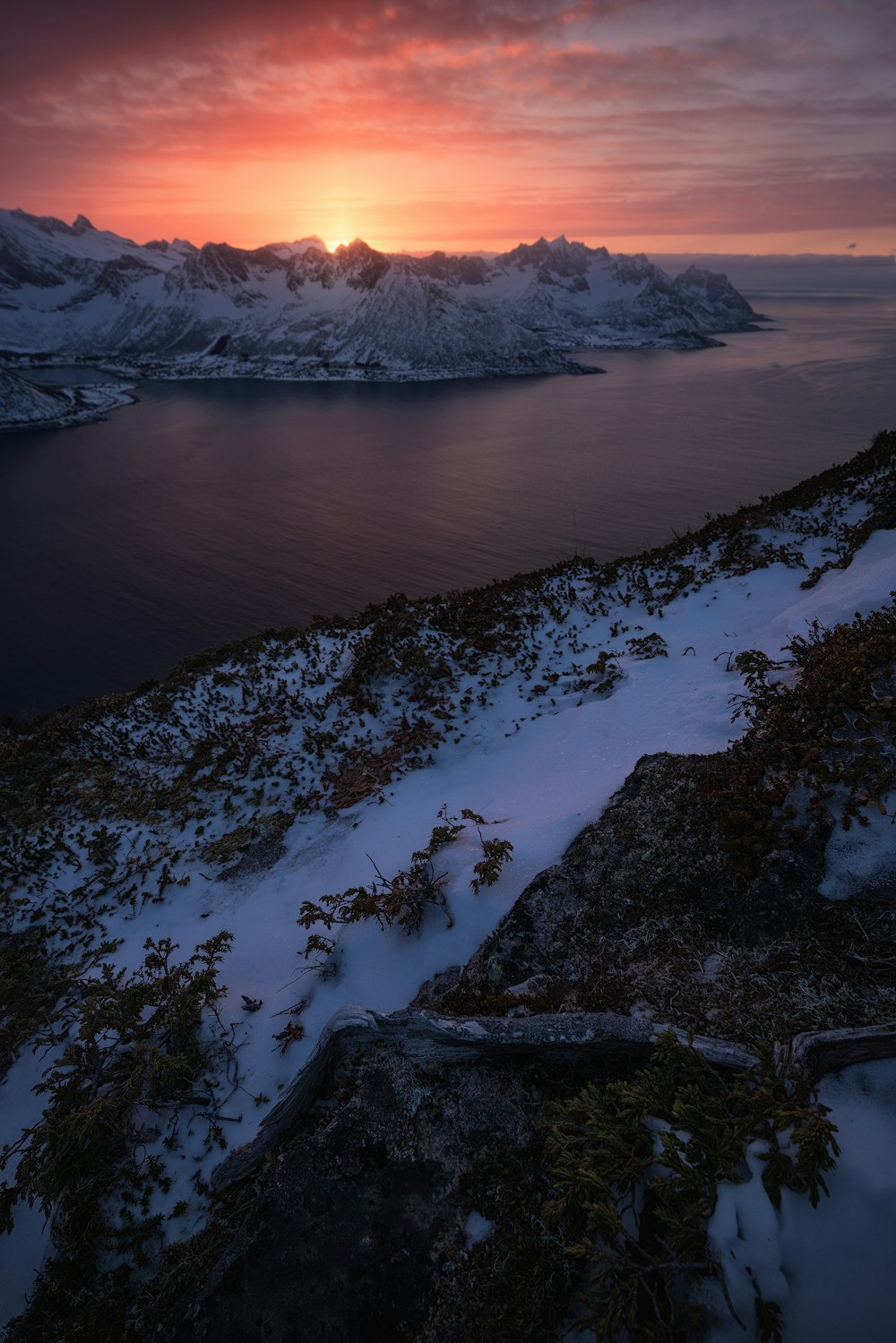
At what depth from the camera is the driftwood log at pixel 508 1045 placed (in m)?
4.37

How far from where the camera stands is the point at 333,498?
197 ft

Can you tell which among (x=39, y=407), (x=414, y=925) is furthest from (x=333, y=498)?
(x=39, y=407)

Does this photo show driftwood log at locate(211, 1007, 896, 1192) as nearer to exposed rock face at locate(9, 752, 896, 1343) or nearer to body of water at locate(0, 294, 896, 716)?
exposed rock face at locate(9, 752, 896, 1343)

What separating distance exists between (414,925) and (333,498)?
57.0 metres

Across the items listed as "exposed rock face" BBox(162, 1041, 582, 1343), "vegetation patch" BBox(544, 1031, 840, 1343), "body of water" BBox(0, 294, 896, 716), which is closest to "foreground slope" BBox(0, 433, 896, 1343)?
"exposed rock face" BBox(162, 1041, 582, 1343)

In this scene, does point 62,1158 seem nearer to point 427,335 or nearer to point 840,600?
point 840,600

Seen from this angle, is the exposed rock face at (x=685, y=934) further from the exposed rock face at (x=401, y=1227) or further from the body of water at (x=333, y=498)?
the body of water at (x=333, y=498)

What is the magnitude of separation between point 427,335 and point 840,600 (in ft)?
616

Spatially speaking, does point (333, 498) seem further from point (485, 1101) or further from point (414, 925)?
point (485, 1101)

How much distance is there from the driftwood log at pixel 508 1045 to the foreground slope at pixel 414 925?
6 cm

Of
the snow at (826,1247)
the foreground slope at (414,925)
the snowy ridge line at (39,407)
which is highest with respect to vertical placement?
the snowy ridge line at (39,407)

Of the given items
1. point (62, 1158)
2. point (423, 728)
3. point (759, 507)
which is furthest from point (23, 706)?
point (759, 507)

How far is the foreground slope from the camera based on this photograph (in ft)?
16.5

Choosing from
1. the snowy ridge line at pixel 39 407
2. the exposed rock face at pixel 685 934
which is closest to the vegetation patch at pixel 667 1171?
the exposed rock face at pixel 685 934
